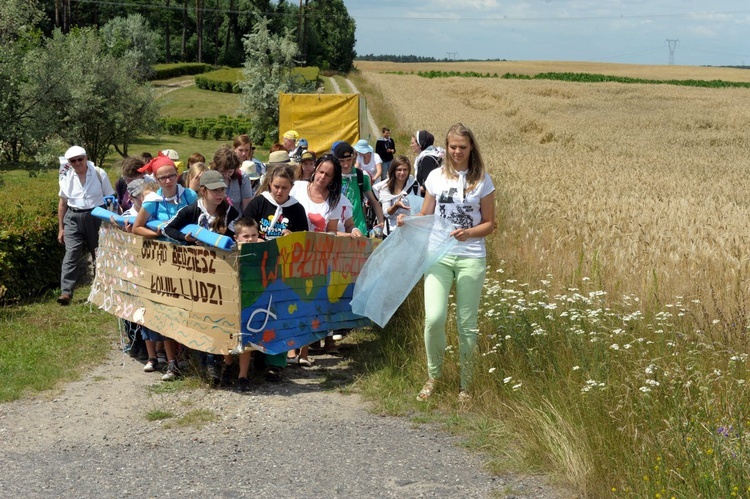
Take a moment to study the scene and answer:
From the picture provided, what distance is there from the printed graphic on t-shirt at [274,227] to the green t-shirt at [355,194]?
4.07 feet

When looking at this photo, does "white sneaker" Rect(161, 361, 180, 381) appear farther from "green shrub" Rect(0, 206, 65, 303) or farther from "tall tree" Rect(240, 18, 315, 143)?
"tall tree" Rect(240, 18, 315, 143)

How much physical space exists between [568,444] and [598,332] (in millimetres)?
1121

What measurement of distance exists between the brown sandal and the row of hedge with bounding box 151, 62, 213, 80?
72.1 metres

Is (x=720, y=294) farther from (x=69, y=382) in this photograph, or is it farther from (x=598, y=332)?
(x=69, y=382)

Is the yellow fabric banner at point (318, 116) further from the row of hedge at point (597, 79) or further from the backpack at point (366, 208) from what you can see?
the row of hedge at point (597, 79)

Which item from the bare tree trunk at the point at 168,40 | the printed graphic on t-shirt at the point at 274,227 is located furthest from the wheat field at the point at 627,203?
the bare tree trunk at the point at 168,40

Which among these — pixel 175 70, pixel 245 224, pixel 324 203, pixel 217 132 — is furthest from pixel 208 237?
pixel 175 70

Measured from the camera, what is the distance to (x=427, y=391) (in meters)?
6.63

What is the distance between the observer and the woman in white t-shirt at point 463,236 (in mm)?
6434

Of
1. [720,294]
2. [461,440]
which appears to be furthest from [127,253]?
[720,294]

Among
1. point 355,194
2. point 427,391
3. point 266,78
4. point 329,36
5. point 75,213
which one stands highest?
point 329,36

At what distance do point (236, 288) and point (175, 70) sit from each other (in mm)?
77624

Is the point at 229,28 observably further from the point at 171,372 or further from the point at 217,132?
the point at 171,372

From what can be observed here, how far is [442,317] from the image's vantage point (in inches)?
256
